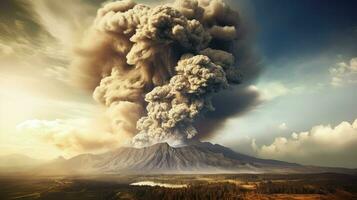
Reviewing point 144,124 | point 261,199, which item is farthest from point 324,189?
point 144,124

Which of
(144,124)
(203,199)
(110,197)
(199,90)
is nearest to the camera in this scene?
(203,199)

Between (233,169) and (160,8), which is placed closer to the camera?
(160,8)

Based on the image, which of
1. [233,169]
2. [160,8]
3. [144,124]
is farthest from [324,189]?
[233,169]

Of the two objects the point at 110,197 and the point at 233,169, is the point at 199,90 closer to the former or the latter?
the point at 110,197

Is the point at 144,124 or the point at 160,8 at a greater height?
the point at 160,8

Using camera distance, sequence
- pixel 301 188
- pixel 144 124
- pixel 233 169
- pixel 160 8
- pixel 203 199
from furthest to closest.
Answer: pixel 233 169, pixel 144 124, pixel 160 8, pixel 301 188, pixel 203 199

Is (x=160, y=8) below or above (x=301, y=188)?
above

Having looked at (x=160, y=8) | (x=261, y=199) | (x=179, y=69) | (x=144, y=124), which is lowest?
(x=261, y=199)

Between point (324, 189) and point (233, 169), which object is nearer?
point (324, 189)

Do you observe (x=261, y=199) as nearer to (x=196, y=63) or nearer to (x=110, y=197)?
(x=110, y=197)
